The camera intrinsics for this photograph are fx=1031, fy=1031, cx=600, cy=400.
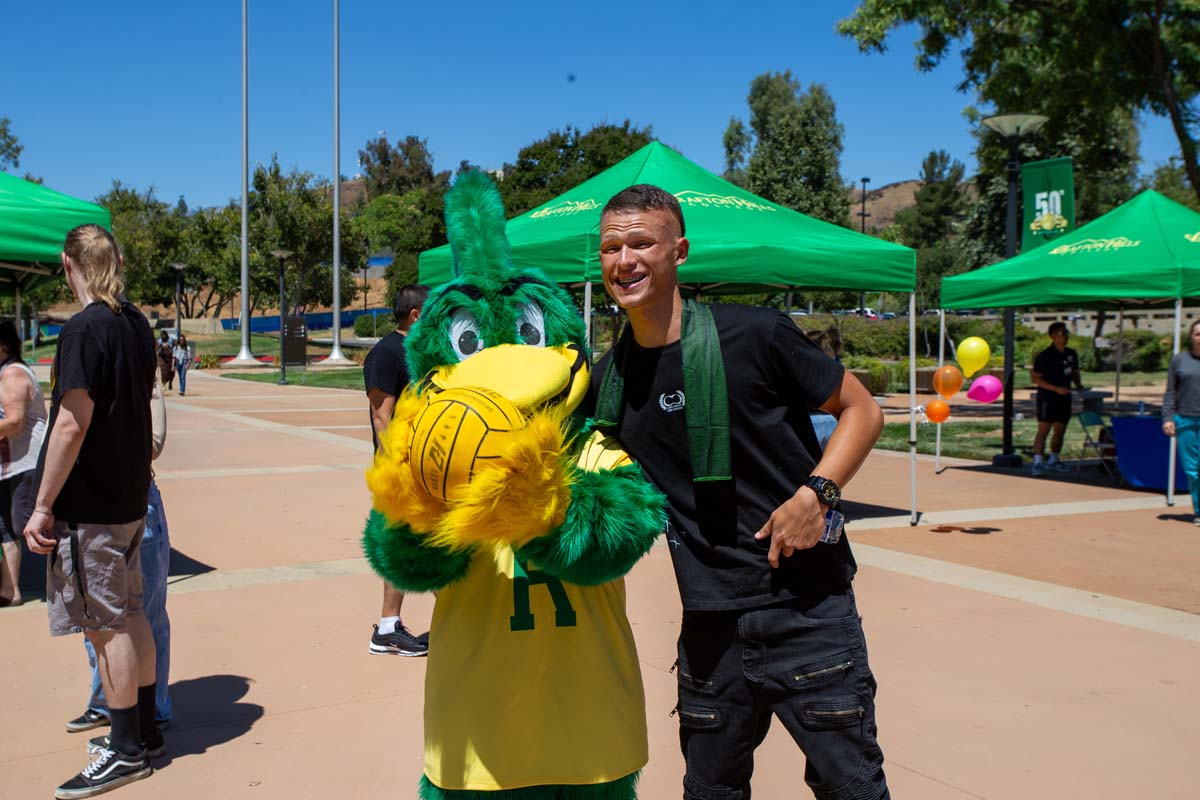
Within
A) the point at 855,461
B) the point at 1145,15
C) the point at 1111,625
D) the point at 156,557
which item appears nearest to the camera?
the point at 855,461

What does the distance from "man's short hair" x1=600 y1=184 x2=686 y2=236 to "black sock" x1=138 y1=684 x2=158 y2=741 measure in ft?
8.52

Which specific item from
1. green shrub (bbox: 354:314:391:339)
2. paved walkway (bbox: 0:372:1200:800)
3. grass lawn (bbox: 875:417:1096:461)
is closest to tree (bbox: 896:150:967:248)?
green shrub (bbox: 354:314:391:339)

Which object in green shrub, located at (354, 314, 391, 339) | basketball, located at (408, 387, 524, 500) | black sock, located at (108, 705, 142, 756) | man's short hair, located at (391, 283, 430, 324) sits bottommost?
black sock, located at (108, 705, 142, 756)

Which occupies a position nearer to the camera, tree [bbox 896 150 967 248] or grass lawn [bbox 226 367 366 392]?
grass lawn [bbox 226 367 366 392]

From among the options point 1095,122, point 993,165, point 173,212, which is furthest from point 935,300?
point 173,212

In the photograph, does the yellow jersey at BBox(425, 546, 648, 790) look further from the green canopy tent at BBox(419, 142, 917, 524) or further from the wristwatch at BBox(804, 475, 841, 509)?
the green canopy tent at BBox(419, 142, 917, 524)

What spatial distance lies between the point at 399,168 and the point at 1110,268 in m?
83.7

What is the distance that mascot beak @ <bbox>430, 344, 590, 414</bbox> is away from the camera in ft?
7.37

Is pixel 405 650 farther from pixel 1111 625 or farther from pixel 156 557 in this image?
pixel 1111 625

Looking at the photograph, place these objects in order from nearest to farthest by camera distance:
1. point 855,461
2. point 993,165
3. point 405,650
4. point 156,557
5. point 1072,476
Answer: point 855,461
point 156,557
point 405,650
point 1072,476
point 993,165

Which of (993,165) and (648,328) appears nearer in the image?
(648,328)

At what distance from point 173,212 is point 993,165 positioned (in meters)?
47.9

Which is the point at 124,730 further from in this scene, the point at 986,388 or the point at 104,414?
the point at 986,388

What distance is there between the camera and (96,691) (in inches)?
161
